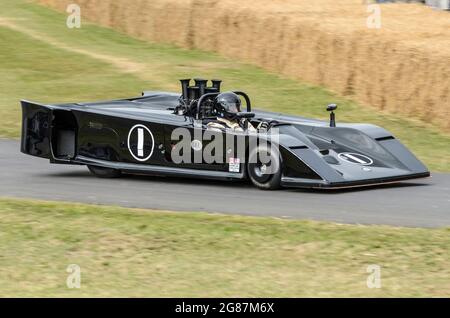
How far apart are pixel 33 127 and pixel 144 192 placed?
228 cm

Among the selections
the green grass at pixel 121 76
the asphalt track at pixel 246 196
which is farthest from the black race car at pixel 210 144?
the green grass at pixel 121 76

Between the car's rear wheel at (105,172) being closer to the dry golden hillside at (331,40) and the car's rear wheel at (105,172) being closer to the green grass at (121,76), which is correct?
the green grass at (121,76)

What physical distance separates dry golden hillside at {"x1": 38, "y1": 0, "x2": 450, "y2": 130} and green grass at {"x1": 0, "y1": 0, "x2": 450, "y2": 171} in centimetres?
28

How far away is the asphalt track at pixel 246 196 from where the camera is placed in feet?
37.8

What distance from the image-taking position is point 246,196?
12.7 meters

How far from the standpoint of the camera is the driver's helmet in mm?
13602

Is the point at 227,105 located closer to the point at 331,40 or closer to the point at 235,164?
the point at 235,164

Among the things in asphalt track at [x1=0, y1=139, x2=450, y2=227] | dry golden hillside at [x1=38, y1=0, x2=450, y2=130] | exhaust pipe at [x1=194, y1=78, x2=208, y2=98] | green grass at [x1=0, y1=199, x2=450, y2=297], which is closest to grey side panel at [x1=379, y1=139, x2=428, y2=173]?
asphalt track at [x1=0, y1=139, x2=450, y2=227]

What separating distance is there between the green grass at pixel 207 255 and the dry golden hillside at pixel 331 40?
7.83 metres

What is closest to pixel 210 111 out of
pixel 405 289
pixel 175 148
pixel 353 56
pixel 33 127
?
pixel 175 148

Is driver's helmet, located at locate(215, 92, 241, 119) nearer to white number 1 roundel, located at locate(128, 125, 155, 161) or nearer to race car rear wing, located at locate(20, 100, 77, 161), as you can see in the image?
white number 1 roundel, located at locate(128, 125, 155, 161)

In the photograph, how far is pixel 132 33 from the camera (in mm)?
27953

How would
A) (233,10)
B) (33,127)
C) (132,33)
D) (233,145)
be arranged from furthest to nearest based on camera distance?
(132,33), (233,10), (33,127), (233,145)

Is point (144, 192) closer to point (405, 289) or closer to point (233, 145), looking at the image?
point (233, 145)
